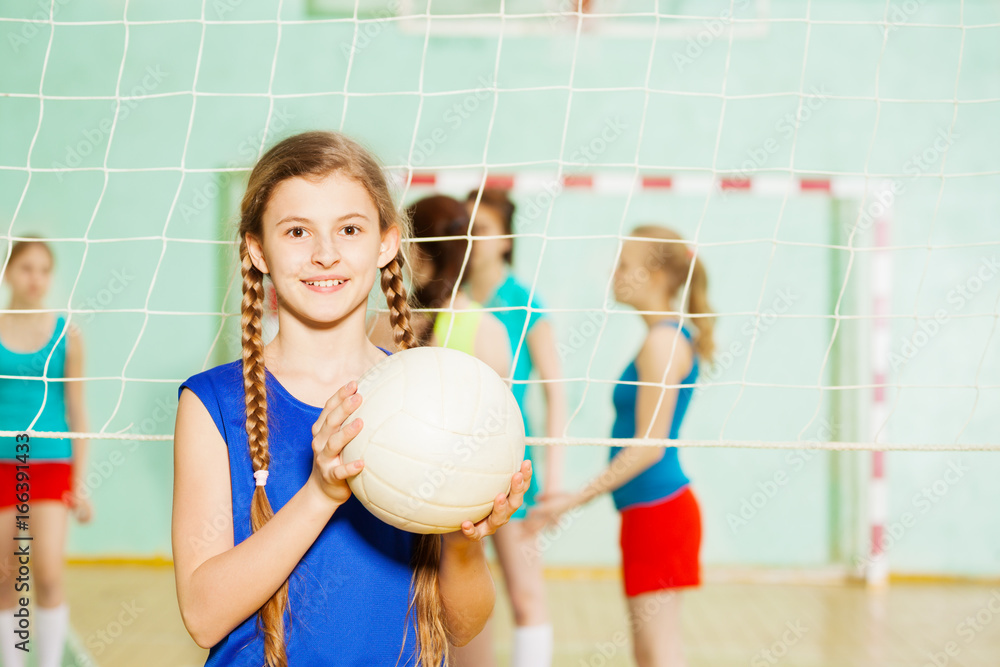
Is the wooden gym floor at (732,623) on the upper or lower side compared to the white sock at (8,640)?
lower

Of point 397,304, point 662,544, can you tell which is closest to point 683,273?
point 662,544

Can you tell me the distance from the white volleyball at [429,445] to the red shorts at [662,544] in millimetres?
1358

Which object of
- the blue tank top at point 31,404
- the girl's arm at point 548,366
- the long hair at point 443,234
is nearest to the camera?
the long hair at point 443,234

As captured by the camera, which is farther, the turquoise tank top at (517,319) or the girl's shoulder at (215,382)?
the turquoise tank top at (517,319)

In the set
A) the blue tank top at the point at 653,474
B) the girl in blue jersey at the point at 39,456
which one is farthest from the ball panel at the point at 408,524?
the girl in blue jersey at the point at 39,456

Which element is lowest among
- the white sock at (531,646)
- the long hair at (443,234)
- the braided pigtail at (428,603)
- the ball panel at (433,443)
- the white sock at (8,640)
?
the white sock at (8,640)

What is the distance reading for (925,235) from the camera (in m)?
4.64

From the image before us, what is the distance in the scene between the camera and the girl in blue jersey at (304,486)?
1023 mm

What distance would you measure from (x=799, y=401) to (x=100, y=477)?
3.99m

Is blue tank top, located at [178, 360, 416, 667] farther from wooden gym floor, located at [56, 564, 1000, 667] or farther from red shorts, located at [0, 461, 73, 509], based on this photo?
wooden gym floor, located at [56, 564, 1000, 667]

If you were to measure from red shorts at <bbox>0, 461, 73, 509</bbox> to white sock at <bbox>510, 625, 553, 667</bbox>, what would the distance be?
5.60 feet

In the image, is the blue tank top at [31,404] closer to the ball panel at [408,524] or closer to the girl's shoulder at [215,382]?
the girl's shoulder at [215,382]

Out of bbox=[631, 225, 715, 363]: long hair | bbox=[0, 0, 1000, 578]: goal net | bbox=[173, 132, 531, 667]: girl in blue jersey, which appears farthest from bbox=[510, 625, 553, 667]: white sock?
bbox=[0, 0, 1000, 578]: goal net

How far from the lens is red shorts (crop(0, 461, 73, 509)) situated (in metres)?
2.80
